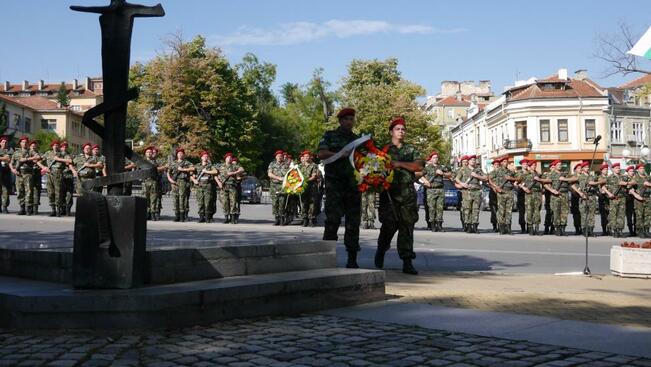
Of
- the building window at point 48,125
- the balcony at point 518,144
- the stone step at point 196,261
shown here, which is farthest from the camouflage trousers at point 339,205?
the building window at point 48,125

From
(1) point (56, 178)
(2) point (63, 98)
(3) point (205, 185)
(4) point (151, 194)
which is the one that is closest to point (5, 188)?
(1) point (56, 178)

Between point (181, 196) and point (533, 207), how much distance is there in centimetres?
1027

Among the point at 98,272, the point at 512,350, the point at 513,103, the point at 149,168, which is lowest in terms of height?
the point at 512,350

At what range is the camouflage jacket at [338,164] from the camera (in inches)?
354

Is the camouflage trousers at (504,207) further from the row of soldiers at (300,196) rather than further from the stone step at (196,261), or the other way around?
the stone step at (196,261)

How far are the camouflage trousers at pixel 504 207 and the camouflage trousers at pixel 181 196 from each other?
908 centimetres

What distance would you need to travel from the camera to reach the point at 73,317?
562cm

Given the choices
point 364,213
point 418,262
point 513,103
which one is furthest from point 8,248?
point 513,103

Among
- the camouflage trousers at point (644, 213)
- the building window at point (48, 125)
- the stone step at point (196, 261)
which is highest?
the building window at point (48, 125)

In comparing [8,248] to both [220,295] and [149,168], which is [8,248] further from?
[220,295]

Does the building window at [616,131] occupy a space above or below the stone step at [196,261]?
above

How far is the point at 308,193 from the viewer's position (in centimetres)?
2059

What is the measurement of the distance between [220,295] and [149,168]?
4.75 ft

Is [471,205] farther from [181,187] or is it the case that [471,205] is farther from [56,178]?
[56,178]
